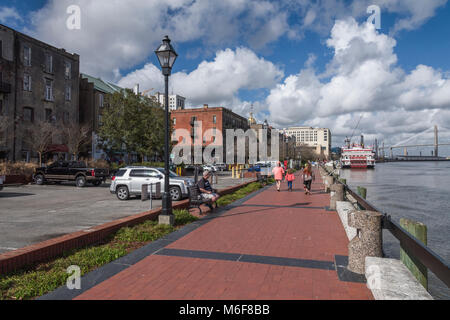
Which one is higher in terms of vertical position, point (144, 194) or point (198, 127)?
point (198, 127)

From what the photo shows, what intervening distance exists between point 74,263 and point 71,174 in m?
17.8

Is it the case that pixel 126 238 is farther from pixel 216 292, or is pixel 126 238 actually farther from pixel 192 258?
pixel 216 292

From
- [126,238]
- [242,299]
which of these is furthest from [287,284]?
[126,238]

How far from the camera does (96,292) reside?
4.00m

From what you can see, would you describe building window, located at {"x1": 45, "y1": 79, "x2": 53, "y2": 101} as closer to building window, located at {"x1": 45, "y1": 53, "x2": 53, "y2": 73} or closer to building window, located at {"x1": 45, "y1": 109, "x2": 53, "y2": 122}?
building window, located at {"x1": 45, "y1": 53, "x2": 53, "y2": 73}

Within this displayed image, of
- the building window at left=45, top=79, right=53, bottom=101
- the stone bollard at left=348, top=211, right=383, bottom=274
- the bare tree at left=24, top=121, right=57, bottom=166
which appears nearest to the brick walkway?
the stone bollard at left=348, top=211, right=383, bottom=274

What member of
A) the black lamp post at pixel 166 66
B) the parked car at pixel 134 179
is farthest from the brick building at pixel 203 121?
the black lamp post at pixel 166 66

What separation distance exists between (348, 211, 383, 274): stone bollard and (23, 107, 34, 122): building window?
115 feet

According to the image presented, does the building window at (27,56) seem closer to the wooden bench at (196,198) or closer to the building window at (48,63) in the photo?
the building window at (48,63)

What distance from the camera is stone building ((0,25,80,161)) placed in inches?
1145

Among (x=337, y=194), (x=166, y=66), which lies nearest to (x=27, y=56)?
(x=166, y=66)

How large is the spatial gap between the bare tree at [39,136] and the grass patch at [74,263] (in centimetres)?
2381

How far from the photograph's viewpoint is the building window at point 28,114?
3135cm
